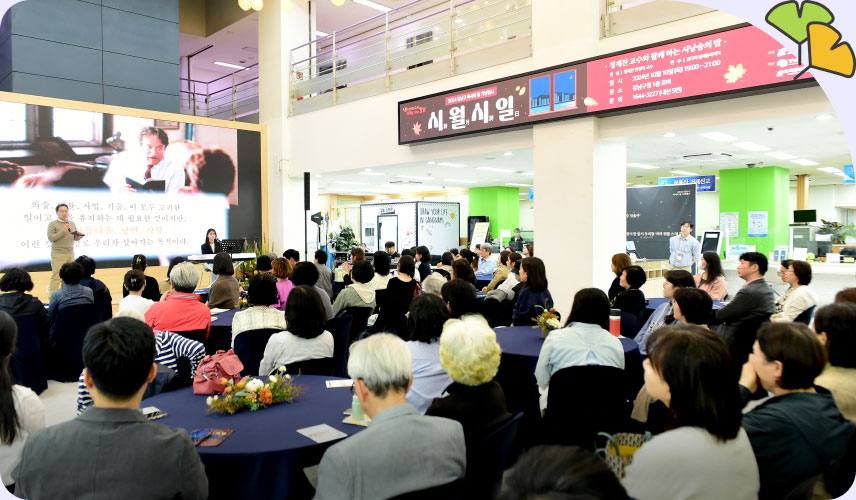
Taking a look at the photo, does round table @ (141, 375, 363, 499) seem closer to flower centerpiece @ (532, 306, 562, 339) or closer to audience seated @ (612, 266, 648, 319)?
flower centerpiece @ (532, 306, 562, 339)

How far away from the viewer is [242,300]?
5742 millimetres

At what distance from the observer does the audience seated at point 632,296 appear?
4961mm

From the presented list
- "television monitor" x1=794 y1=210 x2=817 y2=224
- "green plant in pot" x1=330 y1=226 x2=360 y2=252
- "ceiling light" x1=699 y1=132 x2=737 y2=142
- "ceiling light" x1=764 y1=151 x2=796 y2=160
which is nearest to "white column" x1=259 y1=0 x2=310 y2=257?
"green plant in pot" x1=330 y1=226 x2=360 y2=252

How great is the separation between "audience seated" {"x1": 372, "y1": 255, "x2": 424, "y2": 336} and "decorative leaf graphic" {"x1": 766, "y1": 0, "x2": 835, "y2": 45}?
3707mm

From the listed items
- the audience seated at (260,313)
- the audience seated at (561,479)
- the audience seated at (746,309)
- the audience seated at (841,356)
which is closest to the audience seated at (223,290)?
the audience seated at (260,313)

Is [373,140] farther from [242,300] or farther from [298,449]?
[298,449]

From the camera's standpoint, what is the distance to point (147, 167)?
10.1 meters

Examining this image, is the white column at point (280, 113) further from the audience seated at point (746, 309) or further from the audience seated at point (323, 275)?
the audience seated at point (746, 309)

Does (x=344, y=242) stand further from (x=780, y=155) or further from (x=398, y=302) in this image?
(x=780, y=155)

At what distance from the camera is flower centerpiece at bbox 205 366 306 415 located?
2391 millimetres

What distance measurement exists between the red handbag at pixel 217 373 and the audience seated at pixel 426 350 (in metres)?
0.86

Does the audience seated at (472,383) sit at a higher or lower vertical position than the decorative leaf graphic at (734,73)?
lower

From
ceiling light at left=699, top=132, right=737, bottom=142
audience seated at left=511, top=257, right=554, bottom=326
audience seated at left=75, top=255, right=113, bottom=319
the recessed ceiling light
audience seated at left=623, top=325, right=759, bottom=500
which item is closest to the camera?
audience seated at left=623, top=325, right=759, bottom=500

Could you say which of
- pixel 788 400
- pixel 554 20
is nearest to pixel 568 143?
pixel 554 20
